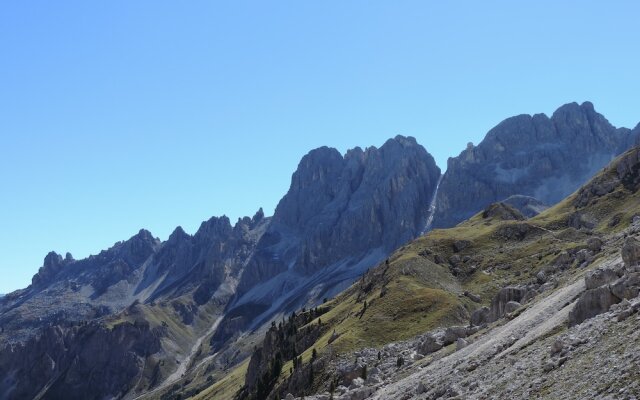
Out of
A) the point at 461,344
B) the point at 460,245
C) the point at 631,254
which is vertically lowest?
the point at 461,344

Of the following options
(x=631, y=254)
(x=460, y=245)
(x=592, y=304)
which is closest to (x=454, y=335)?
(x=631, y=254)

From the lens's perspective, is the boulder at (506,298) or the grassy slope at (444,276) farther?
the grassy slope at (444,276)

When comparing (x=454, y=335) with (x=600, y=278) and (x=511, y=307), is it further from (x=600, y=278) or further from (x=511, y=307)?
(x=600, y=278)

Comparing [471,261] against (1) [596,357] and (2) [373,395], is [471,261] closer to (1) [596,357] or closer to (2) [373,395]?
(2) [373,395]

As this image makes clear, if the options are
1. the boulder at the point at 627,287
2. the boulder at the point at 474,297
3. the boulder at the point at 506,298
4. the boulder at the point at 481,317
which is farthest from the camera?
the boulder at the point at 474,297

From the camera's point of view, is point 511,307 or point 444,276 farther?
point 444,276

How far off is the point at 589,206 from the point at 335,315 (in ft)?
280

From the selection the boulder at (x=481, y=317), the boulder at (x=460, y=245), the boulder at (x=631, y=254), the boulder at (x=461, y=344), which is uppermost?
the boulder at (x=460, y=245)

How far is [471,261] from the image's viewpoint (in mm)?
170750

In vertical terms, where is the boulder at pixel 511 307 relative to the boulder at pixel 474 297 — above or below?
above

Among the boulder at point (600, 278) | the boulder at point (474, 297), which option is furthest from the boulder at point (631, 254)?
the boulder at point (474, 297)

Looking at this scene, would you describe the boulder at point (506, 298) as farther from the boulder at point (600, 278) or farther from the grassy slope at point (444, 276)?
the boulder at point (600, 278)

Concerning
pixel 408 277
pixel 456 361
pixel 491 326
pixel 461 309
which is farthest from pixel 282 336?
pixel 456 361

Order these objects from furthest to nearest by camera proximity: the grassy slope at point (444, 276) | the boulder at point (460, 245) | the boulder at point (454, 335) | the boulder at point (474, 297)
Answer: the boulder at point (460, 245) → the boulder at point (474, 297) → the grassy slope at point (444, 276) → the boulder at point (454, 335)
